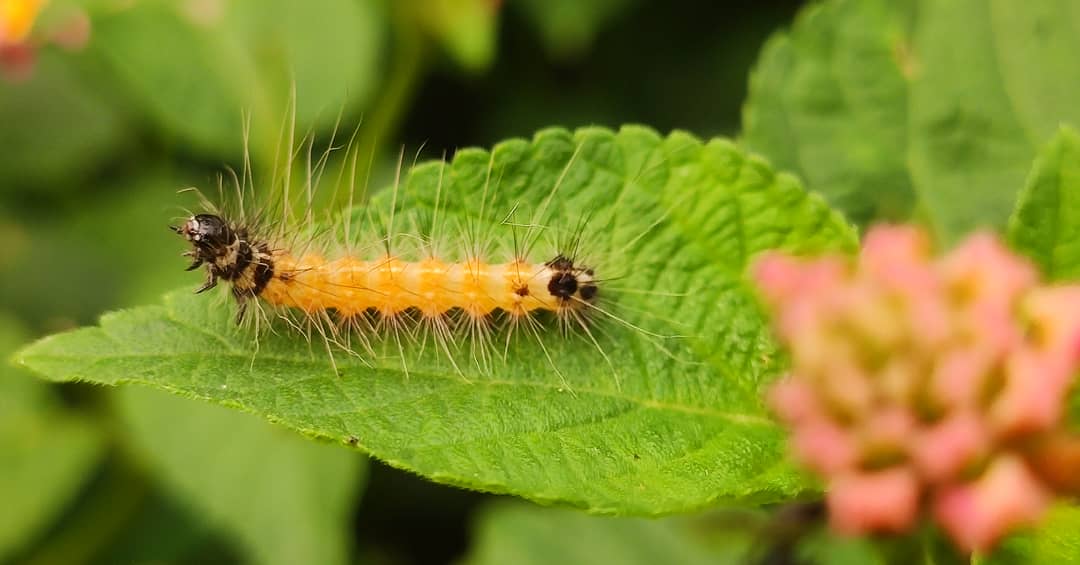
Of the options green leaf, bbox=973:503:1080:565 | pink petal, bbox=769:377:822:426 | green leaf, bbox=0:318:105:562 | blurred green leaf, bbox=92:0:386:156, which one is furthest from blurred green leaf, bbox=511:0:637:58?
pink petal, bbox=769:377:822:426

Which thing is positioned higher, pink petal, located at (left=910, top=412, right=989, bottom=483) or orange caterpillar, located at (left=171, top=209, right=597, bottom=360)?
orange caterpillar, located at (left=171, top=209, right=597, bottom=360)

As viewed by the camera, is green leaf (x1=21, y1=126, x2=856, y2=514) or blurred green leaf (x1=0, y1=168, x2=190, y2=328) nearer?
green leaf (x1=21, y1=126, x2=856, y2=514)

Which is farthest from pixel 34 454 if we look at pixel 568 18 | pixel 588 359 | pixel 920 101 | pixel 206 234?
pixel 920 101

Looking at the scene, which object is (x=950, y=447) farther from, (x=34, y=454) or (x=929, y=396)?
(x=34, y=454)

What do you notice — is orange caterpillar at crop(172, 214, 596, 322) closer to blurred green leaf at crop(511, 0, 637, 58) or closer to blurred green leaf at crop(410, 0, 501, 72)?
blurred green leaf at crop(410, 0, 501, 72)

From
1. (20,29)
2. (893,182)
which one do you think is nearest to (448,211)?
(893,182)

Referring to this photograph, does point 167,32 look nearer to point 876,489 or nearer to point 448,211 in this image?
point 448,211
